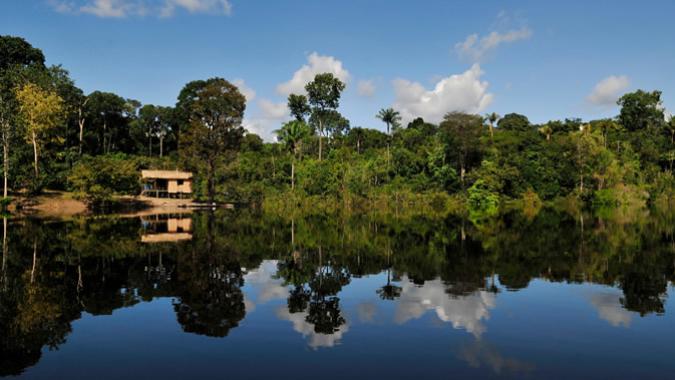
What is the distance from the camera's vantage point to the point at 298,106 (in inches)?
2650

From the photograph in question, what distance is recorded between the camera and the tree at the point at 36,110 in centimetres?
4544

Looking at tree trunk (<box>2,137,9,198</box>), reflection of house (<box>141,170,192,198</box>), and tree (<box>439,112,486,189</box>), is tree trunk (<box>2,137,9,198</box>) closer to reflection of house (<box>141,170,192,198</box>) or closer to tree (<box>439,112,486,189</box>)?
reflection of house (<box>141,170,192,198</box>)

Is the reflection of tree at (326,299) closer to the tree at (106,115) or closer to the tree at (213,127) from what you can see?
the tree at (213,127)

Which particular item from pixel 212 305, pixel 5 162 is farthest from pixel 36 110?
pixel 212 305

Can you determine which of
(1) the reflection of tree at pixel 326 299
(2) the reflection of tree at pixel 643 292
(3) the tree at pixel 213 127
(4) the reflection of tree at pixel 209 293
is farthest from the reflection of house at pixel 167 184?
(2) the reflection of tree at pixel 643 292

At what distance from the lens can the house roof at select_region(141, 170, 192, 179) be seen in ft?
180

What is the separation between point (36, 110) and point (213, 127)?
17.9 meters

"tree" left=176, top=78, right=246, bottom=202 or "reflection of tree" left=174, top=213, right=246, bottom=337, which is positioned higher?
"tree" left=176, top=78, right=246, bottom=202

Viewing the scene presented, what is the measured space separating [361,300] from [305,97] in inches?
2289

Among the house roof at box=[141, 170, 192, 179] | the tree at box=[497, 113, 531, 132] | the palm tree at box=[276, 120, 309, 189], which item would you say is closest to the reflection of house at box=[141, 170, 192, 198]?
the house roof at box=[141, 170, 192, 179]

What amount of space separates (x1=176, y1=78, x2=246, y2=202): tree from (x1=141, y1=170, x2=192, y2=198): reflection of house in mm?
2490

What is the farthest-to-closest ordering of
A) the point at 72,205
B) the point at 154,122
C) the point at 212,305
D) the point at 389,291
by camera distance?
1. the point at 154,122
2. the point at 72,205
3. the point at 389,291
4. the point at 212,305

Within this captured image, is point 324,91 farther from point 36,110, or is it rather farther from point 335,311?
point 335,311

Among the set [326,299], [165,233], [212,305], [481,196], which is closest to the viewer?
[212,305]
